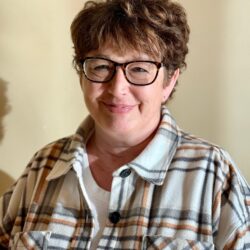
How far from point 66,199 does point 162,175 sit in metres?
0.27

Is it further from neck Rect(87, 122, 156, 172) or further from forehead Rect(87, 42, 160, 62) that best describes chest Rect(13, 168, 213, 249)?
forehead Rect(87, 42, 160, 62)

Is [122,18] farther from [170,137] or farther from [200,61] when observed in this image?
[200,61]

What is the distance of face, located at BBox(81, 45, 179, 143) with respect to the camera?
110 cm

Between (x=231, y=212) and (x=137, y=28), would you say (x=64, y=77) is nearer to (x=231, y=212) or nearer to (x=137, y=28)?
(x=137, y=28)

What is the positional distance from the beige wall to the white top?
16.7 inches

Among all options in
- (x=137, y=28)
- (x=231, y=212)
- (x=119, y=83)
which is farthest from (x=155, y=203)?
(x=137, y=28)

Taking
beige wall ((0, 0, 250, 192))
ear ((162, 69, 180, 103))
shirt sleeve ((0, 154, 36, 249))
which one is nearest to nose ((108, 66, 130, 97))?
ear ((162, 69, 180, 103))

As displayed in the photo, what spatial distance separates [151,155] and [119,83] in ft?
0.69

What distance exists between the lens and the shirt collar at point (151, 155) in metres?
1.13

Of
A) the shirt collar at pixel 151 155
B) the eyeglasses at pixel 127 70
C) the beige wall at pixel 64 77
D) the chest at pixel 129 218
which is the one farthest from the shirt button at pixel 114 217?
A: the beige wall at pixel 64 77

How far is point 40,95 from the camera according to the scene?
5.10ft

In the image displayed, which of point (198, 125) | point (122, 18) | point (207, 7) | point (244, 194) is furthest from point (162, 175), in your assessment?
point (207, 7)

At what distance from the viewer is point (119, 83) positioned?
3.60 feet

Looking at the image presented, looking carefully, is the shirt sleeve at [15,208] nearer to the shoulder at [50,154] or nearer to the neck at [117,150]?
the shoulder at [50,154]
